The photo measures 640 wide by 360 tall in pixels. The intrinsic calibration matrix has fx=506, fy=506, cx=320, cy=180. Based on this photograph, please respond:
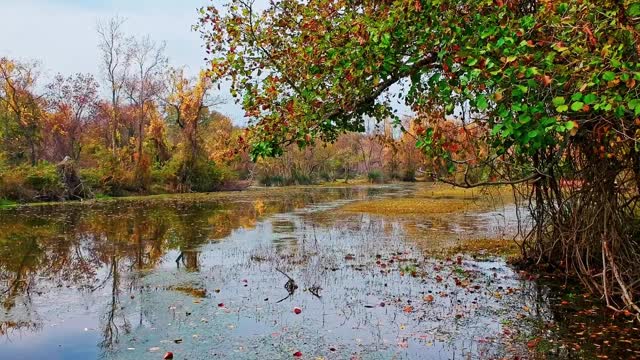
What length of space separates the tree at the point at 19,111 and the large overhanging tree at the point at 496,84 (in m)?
41.2

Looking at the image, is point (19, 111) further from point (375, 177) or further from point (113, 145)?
point (375, 177)

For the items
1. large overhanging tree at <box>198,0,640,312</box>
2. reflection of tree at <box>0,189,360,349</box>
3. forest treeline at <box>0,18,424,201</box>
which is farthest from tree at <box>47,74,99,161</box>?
large overhanging tree at <box>198,0,640,312</box>

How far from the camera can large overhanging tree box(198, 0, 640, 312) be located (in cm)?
564

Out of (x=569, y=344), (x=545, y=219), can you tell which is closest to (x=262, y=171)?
(x=545, y=219)

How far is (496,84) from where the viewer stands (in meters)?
6.03

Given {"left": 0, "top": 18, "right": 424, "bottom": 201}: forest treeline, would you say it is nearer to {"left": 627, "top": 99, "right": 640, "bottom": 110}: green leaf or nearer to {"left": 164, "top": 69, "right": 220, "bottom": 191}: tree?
{"left": 164, "top": 69, "right": 220, "bottom": 191}: tree

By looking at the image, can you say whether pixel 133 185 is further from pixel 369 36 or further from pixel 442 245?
pixel 369 36

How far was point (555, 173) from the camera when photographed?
10930 millimetres

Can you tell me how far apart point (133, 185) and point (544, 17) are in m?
40.4

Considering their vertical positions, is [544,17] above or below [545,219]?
above

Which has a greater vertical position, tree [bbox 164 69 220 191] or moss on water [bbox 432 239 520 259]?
tree [bbox 164 69 220 191]

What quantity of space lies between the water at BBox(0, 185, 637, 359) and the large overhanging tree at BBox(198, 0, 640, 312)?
5.70ft

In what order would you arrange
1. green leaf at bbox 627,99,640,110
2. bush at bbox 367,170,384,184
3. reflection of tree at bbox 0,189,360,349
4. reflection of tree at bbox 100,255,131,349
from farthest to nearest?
bush at bbox 367,170,384,184
reflection of tree at bbox 0,189,360,349
reflection of tree at bbox 100,255,131,349
green leaf at bbox 627,99,640,110

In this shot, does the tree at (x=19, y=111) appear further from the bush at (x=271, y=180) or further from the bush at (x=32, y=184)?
the bush at (x=271, y=180)
